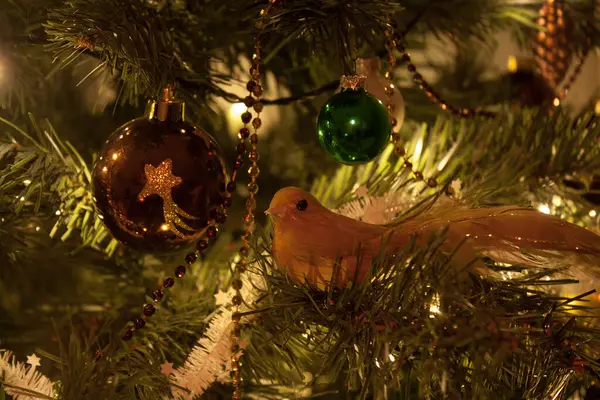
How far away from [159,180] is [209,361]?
0.15 meters

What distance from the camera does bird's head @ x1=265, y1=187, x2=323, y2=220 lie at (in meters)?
0.42

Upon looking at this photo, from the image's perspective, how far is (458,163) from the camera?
63 cm

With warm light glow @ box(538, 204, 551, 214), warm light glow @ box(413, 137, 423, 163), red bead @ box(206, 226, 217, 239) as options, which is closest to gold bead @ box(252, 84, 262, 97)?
red bead @ box(206, 226, 217, 239)

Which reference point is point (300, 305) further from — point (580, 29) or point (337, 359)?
point (580, 29)

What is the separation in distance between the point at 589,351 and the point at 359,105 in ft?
0.73

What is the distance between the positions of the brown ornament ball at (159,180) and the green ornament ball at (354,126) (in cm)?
9

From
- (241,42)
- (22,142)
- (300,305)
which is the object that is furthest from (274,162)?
(300,305)

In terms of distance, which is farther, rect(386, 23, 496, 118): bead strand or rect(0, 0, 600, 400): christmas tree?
rect(386, 23, 496, 118): bead strand

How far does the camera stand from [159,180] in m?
0.43

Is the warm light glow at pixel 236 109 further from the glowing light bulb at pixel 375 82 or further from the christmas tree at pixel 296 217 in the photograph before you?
the glowing light bulb at pixel 375 82

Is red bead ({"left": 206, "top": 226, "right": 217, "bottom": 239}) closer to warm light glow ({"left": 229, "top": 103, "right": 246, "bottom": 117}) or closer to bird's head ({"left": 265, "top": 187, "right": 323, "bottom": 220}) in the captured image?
bird's head ({"left": 265, "top": 187, "right": 323, "bottom": 220})

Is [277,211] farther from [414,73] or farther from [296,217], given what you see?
[414,73]

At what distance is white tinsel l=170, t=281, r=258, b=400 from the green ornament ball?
0.41ft

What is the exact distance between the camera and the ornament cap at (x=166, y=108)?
A: 455mm
